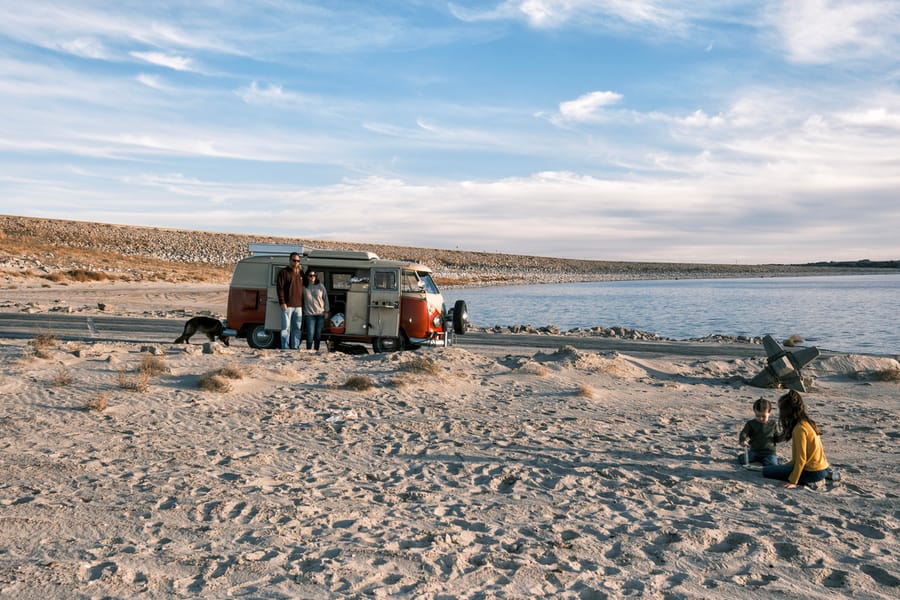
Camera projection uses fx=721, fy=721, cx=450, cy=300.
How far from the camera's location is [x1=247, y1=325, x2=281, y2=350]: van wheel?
16.4 metres

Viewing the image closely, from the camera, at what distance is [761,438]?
832 cm

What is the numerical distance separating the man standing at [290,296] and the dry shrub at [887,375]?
40.7 ft

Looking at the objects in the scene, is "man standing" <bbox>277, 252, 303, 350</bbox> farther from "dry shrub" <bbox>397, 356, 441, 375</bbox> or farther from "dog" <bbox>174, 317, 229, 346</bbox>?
"dry shrub" <bbox>397, 356, 441, 375</bbox>

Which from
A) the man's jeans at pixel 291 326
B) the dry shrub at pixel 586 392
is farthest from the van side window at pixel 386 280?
the dry shrub at pixel 586 392

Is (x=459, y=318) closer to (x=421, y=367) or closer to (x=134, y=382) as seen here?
(x=421, y=367)

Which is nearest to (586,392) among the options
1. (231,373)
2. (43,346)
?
(231,373)

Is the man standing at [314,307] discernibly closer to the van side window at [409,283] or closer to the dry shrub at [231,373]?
the van side window at [409,283]

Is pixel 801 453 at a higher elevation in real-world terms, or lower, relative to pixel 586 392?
higher

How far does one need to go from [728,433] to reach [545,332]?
18.4 meters

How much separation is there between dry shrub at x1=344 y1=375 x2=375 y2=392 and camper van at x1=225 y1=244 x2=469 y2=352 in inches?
139

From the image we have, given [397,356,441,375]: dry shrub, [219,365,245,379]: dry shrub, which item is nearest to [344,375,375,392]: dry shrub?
[397,356,441,375]: dry shrub

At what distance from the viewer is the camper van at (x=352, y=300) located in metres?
15.8

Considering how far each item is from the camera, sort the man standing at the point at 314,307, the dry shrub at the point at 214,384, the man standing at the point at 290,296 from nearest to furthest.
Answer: the dry shrub at the point at 214,384 → the man standing at the point at 290,296 → the man standing at the point at 314,307

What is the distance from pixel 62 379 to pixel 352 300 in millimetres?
6202
